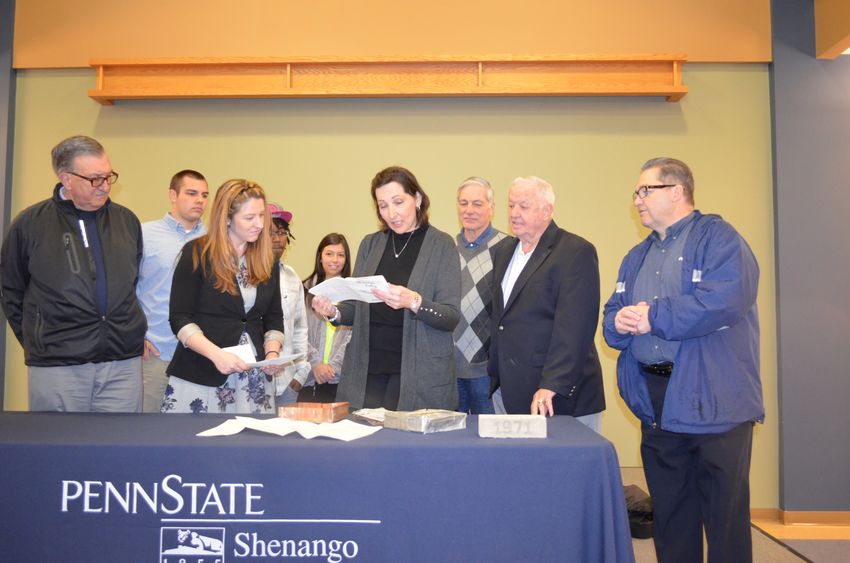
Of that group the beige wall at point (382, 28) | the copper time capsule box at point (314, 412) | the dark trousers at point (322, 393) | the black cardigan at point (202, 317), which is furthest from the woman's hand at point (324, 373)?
the beige wall at point (382, 28)

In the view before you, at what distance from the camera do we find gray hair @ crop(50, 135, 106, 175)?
9.21 ft

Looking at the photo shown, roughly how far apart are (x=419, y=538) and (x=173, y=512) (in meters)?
0.68

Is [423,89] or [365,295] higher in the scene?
[423,89]

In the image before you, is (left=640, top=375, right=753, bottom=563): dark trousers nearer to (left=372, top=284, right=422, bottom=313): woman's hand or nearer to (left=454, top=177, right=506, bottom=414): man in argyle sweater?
(left=454, top=177, right=506, bottom=414): man in argyle sweater

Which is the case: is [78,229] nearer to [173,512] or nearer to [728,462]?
[173,512]

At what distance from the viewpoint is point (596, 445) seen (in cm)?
192

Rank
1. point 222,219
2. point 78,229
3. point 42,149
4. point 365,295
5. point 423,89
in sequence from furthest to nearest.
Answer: point 42,149 → point 423,89 → point 78,229 → point 222,219 → point 365,295

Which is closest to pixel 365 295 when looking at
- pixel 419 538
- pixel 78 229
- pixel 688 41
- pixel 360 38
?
pixel 419 538

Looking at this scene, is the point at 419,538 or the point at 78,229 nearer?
the point at 419,538

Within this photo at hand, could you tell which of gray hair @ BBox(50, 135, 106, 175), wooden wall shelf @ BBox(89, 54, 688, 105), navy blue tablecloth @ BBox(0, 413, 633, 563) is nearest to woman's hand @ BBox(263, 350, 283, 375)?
navy blue tablecloth @ BBox(0, 413, 633, 563)

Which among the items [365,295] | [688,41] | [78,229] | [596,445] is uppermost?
[688,41]

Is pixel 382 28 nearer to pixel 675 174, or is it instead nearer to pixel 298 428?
pixel 675 174

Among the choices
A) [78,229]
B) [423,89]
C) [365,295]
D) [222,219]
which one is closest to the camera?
[365,295]

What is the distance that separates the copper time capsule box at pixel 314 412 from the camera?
2.21m
